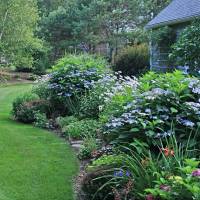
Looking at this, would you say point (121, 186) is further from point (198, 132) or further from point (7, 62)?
point (7, 62)

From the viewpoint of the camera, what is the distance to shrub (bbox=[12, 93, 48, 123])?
971 cm

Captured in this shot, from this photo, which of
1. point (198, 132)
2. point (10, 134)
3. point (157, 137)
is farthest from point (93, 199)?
point (10, 134)

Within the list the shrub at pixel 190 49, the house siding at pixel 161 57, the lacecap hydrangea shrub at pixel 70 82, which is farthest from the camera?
the house siding at pixel 161 57

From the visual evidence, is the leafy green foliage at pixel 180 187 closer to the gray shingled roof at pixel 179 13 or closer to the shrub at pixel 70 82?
the shrub at pixel 70 82

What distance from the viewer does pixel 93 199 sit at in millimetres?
4418

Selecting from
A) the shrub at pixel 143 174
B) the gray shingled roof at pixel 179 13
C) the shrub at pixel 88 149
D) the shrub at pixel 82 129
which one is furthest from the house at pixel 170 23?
the shrub at pixel 143 174

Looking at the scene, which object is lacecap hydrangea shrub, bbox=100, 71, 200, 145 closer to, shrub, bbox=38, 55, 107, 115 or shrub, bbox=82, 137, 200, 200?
shrub, bbox=82, 137, 200, 200

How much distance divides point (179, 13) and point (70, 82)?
6.40 meters

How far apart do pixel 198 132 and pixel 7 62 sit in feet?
66.7

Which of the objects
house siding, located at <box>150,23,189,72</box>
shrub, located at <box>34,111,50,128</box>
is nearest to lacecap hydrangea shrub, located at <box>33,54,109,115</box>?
shrub, located at <box>34,111,50,128</box>

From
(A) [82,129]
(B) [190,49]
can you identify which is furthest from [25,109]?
(B) [190,49]

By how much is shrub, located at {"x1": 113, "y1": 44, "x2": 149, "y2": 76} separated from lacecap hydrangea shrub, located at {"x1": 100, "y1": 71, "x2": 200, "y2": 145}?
13.0 m

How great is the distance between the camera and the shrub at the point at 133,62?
1811 centimetres

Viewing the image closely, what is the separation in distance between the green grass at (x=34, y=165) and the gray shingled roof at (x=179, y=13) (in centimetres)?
688
